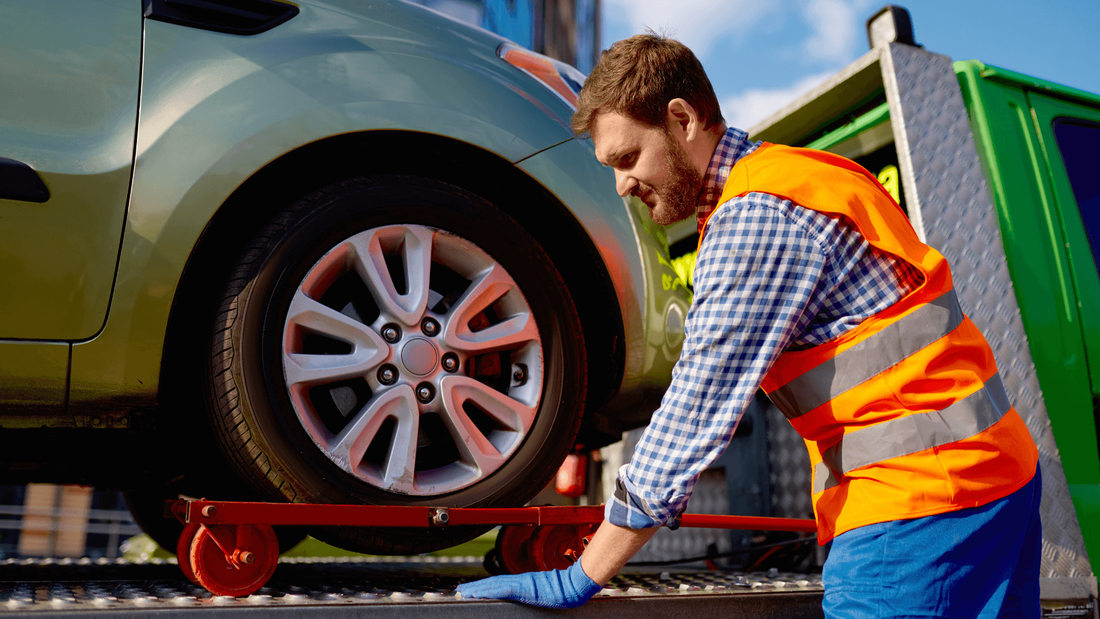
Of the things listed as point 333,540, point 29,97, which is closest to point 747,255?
point 333,540

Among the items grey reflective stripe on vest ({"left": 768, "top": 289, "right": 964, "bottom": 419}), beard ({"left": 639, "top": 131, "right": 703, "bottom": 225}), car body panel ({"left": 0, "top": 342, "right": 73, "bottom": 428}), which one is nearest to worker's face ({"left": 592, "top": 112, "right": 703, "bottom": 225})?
beard ({"left": 639, "top": 131, "right": 703, "bottom": 225})

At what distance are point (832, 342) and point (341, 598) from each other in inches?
36.0

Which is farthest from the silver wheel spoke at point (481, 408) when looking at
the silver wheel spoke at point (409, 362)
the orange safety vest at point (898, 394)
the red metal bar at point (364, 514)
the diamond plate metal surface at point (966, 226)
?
the diamond plate metal surface at point (966, 226)

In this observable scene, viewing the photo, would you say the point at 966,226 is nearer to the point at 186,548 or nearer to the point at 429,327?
the point at 429,327

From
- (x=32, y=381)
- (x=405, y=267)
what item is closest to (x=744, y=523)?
(x=405, y=267)

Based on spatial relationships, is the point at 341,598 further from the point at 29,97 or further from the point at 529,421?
the point at 29,97

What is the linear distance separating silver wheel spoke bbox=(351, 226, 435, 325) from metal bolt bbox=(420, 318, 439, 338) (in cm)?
2

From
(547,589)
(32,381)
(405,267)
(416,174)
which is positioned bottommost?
(547,589)

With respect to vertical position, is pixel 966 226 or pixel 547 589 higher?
pixel 966 226

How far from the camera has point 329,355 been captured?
1.54 metres

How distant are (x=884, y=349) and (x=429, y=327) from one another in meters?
→ 0.89

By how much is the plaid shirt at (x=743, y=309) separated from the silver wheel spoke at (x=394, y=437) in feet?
1.81

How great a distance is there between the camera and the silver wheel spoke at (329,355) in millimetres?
1510

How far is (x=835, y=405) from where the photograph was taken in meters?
1.17
